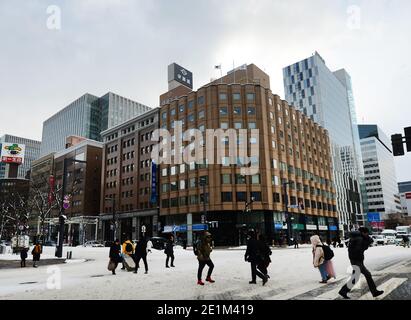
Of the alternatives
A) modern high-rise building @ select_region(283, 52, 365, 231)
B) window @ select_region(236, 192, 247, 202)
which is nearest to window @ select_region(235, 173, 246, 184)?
window @ select_region(236, 192, 247, 202)

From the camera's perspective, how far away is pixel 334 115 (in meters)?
118

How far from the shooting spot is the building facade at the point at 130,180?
65562 mm

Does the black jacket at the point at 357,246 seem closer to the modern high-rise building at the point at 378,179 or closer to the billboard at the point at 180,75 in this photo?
the billboard at the point at 180,75

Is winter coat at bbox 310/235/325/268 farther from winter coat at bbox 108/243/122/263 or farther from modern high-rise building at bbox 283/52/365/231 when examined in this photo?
modern high-rise building at bbox 283/52/365/231

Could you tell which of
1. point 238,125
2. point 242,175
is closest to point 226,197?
point 242,175

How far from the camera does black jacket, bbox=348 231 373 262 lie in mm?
7578

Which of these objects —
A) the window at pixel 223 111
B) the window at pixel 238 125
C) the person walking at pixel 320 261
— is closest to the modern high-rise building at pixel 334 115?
the window at pixel 238 125

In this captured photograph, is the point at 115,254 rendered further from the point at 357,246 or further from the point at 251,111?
the point at 251,111

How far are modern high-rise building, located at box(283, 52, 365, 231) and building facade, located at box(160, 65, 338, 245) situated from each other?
4236 cm

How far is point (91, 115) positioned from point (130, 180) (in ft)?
248

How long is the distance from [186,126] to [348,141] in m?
89.8

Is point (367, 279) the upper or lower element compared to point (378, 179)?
lower

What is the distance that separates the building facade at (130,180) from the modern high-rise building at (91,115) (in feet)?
194
